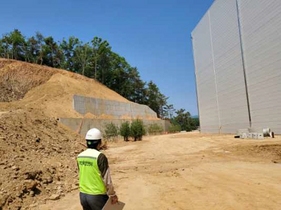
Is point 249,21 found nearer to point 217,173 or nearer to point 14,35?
point 217,173

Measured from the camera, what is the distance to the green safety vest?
3723mm

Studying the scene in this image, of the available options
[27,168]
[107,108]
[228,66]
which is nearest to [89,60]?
[107,108]

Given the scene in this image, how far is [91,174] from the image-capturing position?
3762 millimetres

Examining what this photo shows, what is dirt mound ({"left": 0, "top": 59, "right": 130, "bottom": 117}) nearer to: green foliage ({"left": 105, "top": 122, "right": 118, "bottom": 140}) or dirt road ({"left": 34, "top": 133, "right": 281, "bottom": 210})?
green foliage ({"left": 105, "top": 122, "right": 118, "bottom": 140})

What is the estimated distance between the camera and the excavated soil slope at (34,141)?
792 centimetres

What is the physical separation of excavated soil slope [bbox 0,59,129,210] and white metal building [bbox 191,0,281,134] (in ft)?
50.5

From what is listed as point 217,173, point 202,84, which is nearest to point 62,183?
point 217,173

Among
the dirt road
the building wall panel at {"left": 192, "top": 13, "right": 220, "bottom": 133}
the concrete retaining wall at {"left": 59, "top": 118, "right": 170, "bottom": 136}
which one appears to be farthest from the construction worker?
the building wall panel at {"left": 192, "top": 13, "right": 220, "bottom": 133}

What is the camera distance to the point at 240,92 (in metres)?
28.3

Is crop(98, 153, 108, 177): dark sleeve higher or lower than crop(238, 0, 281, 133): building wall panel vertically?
lower

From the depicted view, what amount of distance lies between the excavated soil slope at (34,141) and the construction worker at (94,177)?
13.5 feet

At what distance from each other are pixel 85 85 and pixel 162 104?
122ft

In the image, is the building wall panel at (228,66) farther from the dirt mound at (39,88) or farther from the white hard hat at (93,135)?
the white hard hat at (93,135)

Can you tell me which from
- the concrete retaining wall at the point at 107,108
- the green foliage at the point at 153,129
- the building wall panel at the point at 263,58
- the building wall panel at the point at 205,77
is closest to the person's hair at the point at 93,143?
the building wall panel at the point at 263,58
